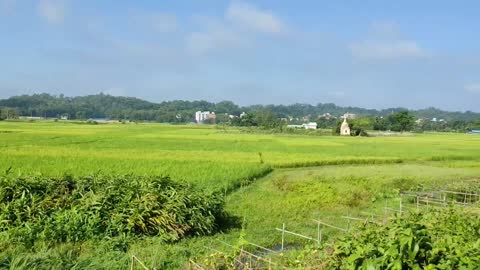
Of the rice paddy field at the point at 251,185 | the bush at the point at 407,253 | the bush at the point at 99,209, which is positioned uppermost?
the bush at the point at 407,253

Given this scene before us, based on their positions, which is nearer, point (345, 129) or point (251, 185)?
point (251, 185)

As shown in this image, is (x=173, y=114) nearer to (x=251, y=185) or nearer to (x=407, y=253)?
(x=251, y=185)

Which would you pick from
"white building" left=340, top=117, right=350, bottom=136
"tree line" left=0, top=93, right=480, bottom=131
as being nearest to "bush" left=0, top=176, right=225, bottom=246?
"white building" left=340, top=117, right=350, bottom=136

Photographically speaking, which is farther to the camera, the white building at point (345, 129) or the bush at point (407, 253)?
the white building at point (345, 129)

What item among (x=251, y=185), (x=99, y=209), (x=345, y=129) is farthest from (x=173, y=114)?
(x=99, y=209)

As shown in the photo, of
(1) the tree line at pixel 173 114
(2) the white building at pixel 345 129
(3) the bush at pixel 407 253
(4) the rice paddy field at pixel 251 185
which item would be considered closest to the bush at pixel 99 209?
(4) the rice paddy field at pixel 251 185

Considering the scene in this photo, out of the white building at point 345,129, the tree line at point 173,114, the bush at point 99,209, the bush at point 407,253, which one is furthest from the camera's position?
the tree line at point 173,114

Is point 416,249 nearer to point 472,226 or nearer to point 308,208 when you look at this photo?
point 472,226

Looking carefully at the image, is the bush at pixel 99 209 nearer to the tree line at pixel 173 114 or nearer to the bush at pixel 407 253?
the bush at pixel 407 253

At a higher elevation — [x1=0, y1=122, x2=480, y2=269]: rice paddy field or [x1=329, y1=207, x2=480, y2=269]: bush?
[x1=329, y1=207, x2=480, y2=269]: bush

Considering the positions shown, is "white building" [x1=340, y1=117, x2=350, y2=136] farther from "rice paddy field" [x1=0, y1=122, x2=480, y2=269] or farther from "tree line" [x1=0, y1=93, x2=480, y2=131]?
"rice paddy field" [x1=0, y1=122, x2=480, y2=269]

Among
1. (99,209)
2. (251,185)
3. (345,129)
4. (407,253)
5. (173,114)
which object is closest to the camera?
(407,253)

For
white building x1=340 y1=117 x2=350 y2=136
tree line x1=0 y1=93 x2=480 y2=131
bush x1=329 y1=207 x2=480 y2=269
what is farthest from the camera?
tree line x1=0 y1=93 x2=480 y2=131

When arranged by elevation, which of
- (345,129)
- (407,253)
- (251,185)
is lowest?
(251,185)
